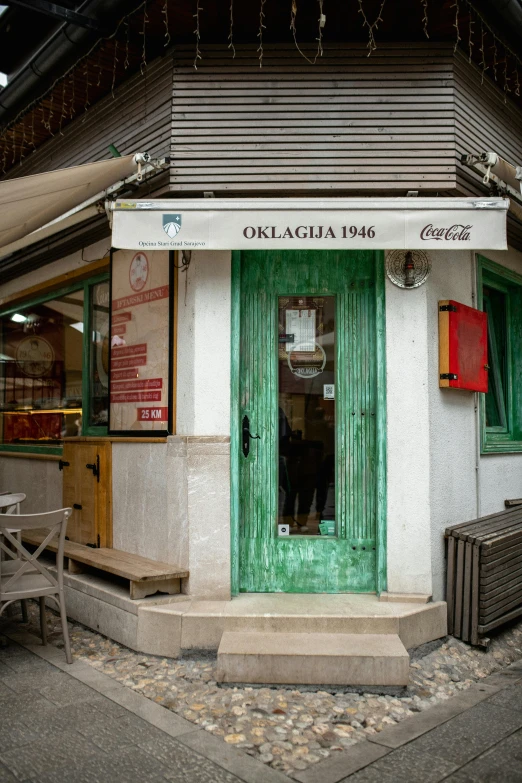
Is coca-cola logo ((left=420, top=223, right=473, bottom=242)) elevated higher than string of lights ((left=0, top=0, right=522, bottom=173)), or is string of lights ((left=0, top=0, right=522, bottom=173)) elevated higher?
string of lights ((left=0, top=0, right=522, bottom=173))

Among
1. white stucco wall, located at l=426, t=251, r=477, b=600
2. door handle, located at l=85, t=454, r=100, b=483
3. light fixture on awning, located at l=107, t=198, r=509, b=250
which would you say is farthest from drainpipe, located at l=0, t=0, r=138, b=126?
door handle, located at l=85, t=454, r=100, b=483

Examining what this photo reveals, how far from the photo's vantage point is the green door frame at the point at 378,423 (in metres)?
5.11

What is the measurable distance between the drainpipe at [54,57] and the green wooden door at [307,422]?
2.15 metres

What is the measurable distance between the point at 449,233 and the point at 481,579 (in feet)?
8.52

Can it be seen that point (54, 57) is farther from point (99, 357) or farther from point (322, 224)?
point (322, 224)

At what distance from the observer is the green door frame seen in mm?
5105

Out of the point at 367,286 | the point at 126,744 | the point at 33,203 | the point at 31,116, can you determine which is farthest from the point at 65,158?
the point at 126,744

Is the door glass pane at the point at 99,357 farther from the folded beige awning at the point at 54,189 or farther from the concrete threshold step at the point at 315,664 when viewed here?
the concrete threshold step at the point at 315,664

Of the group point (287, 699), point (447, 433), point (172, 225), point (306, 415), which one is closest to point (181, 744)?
point (287, 699)

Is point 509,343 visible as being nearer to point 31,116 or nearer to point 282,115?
point 282,115

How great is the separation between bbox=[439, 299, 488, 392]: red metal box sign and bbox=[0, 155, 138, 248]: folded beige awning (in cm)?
280

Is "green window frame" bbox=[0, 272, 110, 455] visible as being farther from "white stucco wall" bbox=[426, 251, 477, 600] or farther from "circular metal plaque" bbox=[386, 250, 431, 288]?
"white stucco wall" bbox=[426, 251, 477, 600]

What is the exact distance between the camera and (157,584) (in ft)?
16.5

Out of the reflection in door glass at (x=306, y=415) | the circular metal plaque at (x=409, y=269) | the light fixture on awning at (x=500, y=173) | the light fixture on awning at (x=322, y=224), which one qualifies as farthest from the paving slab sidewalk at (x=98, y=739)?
the light fixture on awning at (x=500, y=173)
